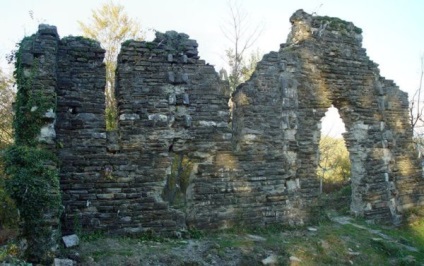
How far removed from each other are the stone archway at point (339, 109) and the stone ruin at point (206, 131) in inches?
1.3

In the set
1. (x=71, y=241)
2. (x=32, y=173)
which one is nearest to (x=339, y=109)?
(x=71, y=241)

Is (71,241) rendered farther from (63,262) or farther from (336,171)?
(336,171)

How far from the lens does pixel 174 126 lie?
7.81 m

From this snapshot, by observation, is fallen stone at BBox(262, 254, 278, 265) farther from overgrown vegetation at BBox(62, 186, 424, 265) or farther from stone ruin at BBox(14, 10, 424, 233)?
stone ruin at BBox(14, 10, 424, 233)

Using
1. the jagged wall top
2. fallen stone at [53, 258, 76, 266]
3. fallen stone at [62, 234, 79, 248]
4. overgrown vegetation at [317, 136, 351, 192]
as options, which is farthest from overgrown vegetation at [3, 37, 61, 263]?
overgrown vegetation at [317, 136, 351, 192]

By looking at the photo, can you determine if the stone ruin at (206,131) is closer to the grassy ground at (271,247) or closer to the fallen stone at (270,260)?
the grassy ground at (271,247)

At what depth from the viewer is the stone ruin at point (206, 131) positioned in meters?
7.16

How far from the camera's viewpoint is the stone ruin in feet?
23.5

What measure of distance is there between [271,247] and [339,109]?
4.89m

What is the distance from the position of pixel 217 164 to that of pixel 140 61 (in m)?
2.68

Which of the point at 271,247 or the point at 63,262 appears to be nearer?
the point at 63,262

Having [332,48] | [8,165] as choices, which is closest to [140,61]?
[8,165]

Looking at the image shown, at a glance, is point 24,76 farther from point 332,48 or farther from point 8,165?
point 332,48

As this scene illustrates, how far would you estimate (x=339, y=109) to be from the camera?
1043 cm
